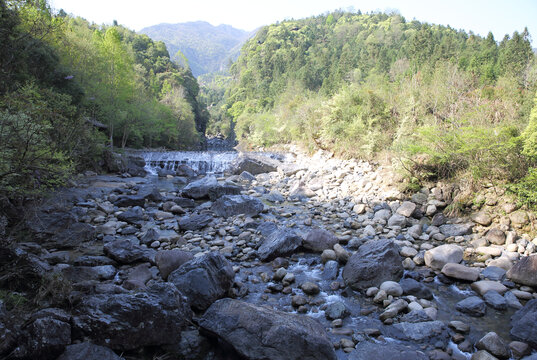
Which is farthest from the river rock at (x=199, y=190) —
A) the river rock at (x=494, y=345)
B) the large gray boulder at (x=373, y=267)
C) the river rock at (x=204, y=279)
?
the river rock at (x=494, y=345)

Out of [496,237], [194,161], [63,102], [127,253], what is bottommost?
[127,253]

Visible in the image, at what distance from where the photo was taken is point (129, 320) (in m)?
3.51

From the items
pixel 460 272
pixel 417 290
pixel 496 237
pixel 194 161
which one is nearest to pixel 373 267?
pixel 417 290

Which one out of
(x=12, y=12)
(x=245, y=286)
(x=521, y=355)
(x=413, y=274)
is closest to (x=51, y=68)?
(x=12, y=12)

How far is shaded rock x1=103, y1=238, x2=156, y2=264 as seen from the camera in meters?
6.13

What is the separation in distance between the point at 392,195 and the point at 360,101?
9.13 m

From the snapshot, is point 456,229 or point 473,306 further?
point 456,229

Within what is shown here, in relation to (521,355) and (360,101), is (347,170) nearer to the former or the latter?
(360,101)

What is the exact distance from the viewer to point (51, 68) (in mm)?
13227

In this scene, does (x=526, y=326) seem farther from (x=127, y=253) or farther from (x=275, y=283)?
(x=127, y=253)

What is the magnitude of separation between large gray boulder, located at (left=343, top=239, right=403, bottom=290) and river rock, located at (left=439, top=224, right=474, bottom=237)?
269 centimetres

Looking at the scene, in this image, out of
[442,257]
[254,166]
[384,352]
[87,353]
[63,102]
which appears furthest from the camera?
[254,166]

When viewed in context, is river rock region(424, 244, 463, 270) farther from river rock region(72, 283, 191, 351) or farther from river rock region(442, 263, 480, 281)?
river rock region(72, 283, 191, 351)

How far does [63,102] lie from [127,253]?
7680 mm
